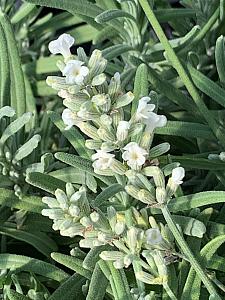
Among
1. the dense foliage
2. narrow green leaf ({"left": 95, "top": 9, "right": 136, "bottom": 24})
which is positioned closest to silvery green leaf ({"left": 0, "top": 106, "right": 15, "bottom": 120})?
the dense foliage

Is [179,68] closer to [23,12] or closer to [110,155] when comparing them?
[110,155]

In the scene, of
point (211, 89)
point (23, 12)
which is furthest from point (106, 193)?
point (23, 12)

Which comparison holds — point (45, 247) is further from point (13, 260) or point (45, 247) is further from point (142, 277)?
point (142, 277)

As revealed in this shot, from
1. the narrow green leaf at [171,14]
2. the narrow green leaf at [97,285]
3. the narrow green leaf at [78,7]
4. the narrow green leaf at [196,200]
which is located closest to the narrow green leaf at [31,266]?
the narrow green leaf at [97,285]

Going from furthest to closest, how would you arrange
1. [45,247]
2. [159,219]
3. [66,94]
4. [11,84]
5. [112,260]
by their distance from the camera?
[11,84] < [45,247] < [159,219] < [112,260] < [66,94]

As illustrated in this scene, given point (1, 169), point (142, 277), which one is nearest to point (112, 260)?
point (142, 277)

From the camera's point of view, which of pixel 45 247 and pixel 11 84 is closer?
pixel 45 247
